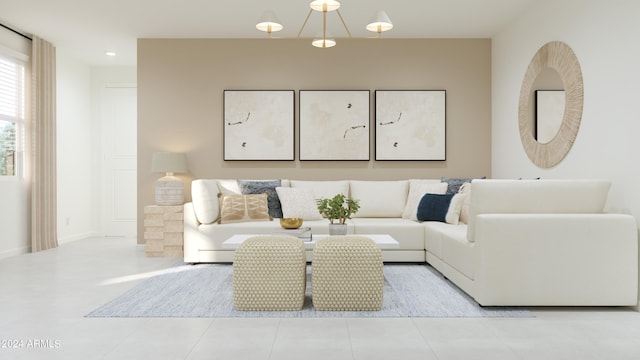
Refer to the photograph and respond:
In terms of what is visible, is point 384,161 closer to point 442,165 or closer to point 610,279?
point 442,165

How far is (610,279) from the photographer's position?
3.26 m

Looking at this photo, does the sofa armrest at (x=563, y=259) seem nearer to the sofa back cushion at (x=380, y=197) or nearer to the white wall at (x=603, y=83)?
the white wall at (x=603, y=83)

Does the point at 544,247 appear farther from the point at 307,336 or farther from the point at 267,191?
the point at 267,191

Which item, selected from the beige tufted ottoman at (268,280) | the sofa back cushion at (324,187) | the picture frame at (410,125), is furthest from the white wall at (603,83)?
the beige tufted ottoman at (268,280)

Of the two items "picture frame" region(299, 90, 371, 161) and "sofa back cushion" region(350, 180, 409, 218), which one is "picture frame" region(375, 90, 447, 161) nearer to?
"picture frame" region(299, 90, 371, 161)

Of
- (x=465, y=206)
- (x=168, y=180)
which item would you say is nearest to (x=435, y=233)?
(x=465, y=206)

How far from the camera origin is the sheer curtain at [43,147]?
20.2 ft

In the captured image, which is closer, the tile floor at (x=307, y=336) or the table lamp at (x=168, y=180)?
the tile floor at (x=307, y=336)

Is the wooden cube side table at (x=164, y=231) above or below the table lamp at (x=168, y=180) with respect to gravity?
below

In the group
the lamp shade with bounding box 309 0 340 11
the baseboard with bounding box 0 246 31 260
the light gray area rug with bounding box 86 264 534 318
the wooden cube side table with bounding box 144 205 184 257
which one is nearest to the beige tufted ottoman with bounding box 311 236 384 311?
the light gray area rug with bounding box 86 264 534 318

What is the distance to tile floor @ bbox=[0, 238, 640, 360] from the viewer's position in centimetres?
247

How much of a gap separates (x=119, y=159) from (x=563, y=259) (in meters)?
6.49

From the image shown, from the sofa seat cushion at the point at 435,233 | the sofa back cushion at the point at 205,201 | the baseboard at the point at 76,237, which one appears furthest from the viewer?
the baseboard at the point at 76,237

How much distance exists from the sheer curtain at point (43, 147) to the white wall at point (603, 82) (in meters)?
5.65
